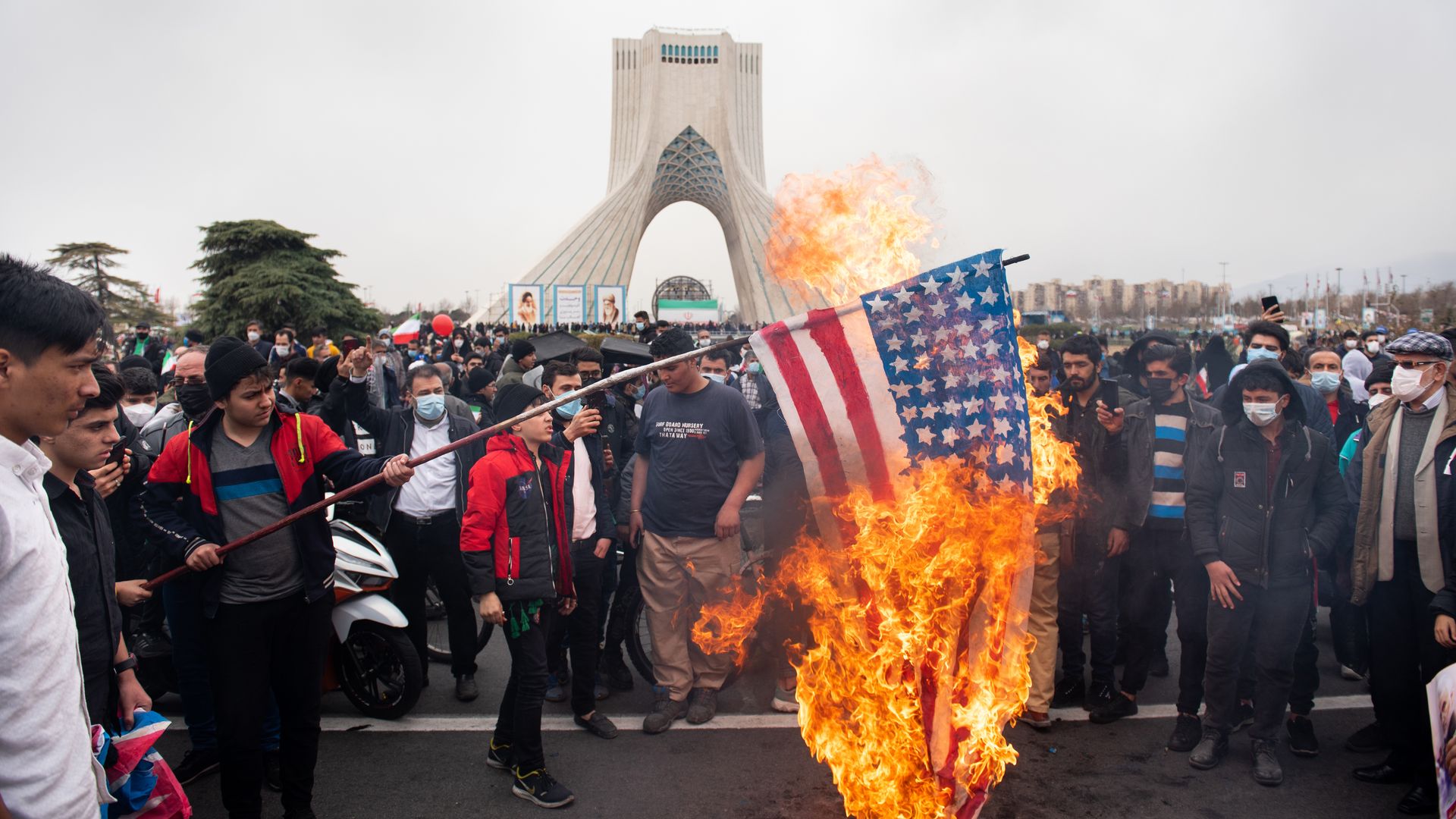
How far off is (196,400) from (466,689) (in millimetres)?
2148

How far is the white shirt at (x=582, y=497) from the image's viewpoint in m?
4.45

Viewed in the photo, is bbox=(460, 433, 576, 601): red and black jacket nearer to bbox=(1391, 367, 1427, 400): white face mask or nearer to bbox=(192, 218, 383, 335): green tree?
bbox=(1391, 367, 1427, 400): white face mask

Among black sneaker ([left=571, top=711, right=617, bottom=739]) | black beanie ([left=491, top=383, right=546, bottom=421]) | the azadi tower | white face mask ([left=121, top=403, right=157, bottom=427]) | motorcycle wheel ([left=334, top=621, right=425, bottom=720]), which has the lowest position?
black sneaker ([left=571, top=711, right=617, bottom=739])

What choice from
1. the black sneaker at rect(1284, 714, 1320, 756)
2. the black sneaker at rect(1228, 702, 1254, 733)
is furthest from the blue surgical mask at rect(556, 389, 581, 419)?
the black sneaker at rect(1284, 714, 1320, 756)

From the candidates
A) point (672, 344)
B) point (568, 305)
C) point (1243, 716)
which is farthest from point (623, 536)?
point (568, 305)

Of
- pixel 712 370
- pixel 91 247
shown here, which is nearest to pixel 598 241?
pixel 91 247

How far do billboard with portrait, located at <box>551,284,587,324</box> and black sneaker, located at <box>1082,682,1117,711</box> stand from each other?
95.6 feet

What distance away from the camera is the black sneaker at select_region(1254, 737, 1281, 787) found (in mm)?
3846

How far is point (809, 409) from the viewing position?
347cm

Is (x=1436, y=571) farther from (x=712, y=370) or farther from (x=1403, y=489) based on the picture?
(x=712, y=370)

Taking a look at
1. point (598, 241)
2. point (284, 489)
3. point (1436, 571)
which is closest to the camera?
point (284, 489)

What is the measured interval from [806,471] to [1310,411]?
154 inches

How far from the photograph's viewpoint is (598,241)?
46812 millimetres

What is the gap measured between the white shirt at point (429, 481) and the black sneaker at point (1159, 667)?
4457 millimetres
